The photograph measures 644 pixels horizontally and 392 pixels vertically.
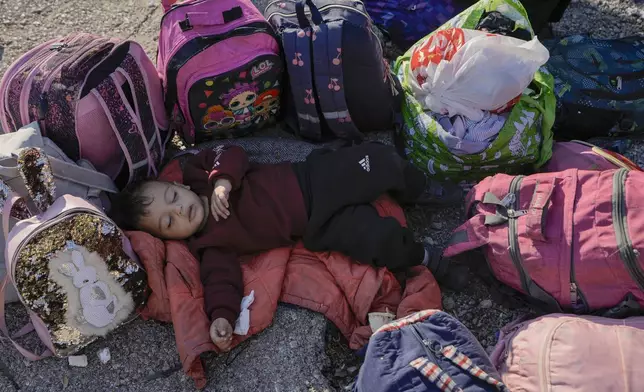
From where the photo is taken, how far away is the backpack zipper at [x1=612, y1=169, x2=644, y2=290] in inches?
84.3

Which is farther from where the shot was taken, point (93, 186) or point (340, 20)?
point (340, 20)

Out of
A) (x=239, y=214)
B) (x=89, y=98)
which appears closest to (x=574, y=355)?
(x=239, y=214)

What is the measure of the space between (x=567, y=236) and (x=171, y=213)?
5.44 feet

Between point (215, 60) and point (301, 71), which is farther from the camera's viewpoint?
point (301, 71)

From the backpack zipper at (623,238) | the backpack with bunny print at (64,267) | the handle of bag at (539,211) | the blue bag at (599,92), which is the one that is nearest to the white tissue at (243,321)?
the backpack with bunny print at (64,267)

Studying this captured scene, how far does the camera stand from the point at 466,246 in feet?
8.32

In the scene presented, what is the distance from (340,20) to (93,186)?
1.34 metres

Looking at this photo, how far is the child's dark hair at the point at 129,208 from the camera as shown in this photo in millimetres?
2580

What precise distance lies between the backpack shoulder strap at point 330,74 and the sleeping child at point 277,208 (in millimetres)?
192

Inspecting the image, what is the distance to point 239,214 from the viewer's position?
2.69m

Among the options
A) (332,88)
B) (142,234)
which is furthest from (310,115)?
(142,234)

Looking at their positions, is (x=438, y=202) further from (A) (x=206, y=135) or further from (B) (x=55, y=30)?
(B) (x=55, y=30)

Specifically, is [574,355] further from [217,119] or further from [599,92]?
[217,119]

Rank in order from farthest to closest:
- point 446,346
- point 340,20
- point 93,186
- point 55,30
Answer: point 55,30, point 340,20, point 93,186, point 446,346
